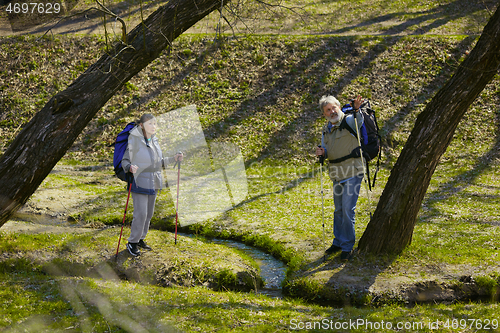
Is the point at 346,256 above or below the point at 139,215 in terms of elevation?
below

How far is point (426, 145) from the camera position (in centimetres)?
588

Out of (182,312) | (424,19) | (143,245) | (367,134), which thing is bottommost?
(182,312)

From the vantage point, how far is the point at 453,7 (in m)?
20.8

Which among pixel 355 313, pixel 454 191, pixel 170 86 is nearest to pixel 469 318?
pixel 355 313

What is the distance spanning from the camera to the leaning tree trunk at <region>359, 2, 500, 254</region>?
18.4ft

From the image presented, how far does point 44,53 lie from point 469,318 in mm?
17032

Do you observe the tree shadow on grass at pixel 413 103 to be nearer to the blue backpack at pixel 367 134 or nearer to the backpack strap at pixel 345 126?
the blue backpack at pixel 367 134

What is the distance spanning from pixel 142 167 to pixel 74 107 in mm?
1367

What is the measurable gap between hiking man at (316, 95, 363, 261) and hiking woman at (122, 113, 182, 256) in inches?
103

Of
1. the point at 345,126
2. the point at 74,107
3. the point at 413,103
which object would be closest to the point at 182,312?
the point at 74,107

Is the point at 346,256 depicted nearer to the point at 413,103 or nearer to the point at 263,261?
the point at 263,261

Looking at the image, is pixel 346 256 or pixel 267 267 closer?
pixel 346 256

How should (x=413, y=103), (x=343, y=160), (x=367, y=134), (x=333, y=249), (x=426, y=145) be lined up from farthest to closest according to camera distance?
(x=413, y=103)
(x=333, y=249)
(x=343, y=160)
(x=367, y=134)
(x=426, y=145)

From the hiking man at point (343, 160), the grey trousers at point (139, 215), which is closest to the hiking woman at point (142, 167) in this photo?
the grey trousers at point (139, 215)
